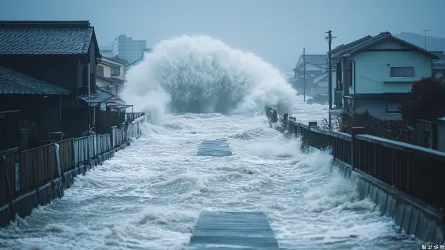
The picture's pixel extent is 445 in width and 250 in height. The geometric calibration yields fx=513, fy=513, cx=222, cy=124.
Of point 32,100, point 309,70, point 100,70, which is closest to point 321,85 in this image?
point 309,70

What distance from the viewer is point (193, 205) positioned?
1184 centimetres

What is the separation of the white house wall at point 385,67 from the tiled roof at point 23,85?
18.5 metres

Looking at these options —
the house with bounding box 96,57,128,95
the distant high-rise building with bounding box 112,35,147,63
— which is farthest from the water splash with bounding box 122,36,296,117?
the distant high-rise building with bounding box 112,35,147,63

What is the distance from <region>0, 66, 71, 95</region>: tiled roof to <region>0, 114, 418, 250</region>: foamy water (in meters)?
5.12

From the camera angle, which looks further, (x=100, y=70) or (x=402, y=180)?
(x=100, y=70)

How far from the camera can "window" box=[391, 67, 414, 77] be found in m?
32.8

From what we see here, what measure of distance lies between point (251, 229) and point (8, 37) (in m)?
22.8

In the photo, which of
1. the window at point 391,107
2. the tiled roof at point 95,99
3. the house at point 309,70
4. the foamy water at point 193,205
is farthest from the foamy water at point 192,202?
the house at point 309,70

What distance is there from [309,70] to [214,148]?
81.6 m

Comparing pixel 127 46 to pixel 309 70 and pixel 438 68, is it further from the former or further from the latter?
pixel 438 68

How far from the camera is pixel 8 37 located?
2761 centimetres

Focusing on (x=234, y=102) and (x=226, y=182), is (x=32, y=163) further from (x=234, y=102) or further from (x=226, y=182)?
(x=234, y=102)

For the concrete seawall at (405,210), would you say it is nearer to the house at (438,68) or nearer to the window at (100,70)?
the house at (438,68)

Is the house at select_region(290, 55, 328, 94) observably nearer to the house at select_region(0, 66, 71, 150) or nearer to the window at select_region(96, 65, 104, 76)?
the window at select_region(96, 65, 104, 76)
